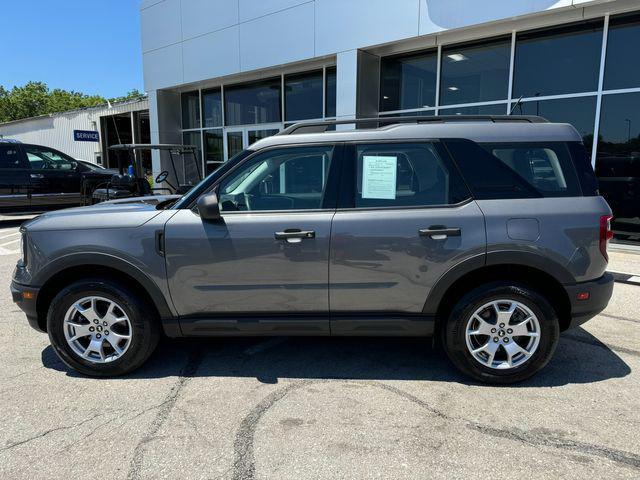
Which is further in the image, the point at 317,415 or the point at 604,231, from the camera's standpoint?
the point at 604,231

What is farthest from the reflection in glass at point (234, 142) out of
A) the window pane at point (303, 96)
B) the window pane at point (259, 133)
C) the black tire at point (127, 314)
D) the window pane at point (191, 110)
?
the black tire at point (127, 314)

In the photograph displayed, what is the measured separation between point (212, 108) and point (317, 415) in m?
13.2

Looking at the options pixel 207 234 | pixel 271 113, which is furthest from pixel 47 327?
pixel 271 113

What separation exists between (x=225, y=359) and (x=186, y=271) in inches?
36.7

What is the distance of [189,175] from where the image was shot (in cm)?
1474

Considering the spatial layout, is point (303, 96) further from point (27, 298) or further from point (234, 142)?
point (27, 298)

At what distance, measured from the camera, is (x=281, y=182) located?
11.1ft

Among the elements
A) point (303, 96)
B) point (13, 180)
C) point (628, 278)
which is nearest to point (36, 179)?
point (13, 180)

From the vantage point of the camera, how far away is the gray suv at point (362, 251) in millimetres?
3119

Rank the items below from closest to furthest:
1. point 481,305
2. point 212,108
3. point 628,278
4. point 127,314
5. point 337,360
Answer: point 481,305 → point 127,314 → point 337,360 → point 628,278 → point 212,108

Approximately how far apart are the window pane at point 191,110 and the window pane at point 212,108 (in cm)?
34

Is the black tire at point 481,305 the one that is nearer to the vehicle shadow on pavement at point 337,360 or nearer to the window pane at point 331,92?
the vehicle shadow on pavement at point 337,360

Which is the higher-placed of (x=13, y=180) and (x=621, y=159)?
(x=621, y=159)

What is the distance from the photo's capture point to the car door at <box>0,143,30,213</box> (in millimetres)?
10578
